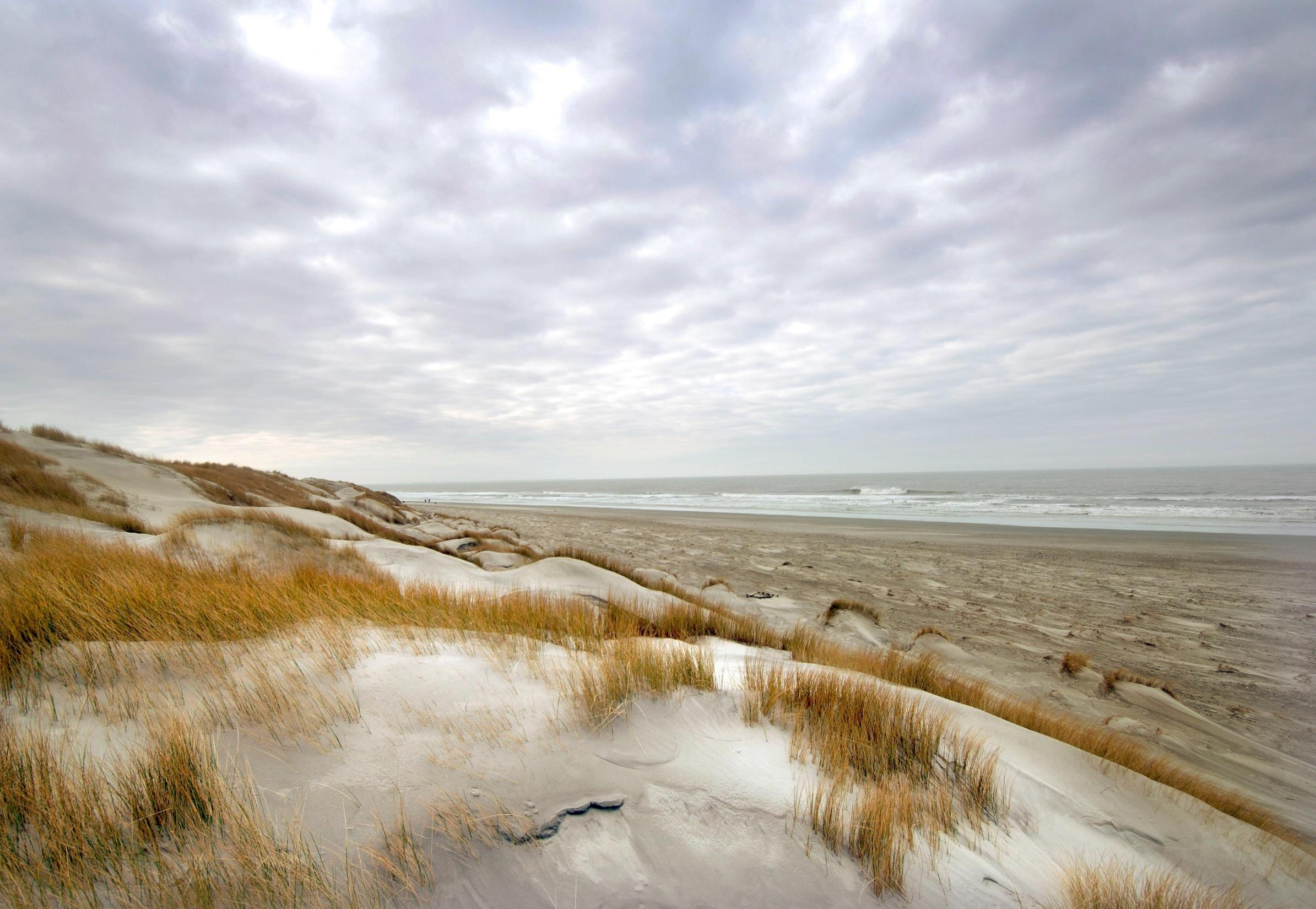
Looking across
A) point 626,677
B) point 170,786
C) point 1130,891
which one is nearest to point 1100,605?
point 1130,891

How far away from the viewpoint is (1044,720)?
4.55 meters

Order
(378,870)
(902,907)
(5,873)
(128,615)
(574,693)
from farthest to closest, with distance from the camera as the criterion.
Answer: (128,615) < (574,693) < (902,907) < (378,870) < (5,873)

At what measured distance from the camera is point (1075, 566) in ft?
45.8

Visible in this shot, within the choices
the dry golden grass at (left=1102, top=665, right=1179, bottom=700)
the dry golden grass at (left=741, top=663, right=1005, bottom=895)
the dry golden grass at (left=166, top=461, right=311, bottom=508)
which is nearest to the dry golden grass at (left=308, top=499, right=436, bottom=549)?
the dry golden grass at (left=166, top=461, right=311, bottom=508)

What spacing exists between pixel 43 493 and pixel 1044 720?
16.1m

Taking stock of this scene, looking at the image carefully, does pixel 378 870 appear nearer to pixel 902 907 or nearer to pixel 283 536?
pixel 902 907

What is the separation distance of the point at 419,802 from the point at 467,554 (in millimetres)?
10523

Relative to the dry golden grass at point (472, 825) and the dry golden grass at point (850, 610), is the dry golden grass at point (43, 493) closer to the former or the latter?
the dry golden grass at point (472, 825)

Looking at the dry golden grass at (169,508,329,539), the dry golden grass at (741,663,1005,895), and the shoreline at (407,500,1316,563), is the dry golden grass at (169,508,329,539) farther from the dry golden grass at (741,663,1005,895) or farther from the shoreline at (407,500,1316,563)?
the shoreline at (407,500,1316,563)

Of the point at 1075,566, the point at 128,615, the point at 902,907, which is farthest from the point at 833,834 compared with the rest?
the point at 1075,566

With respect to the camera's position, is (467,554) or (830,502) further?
(830,502)

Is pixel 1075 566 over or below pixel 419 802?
below

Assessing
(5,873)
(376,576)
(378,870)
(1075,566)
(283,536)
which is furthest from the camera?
(1075,566)

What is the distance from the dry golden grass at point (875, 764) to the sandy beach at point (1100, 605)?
3.41 m
